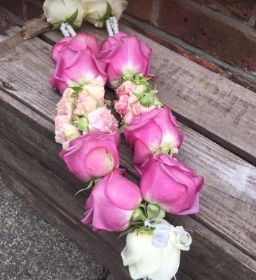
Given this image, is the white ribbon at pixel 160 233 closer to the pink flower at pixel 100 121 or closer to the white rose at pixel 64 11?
the pink flower at pixel 100 121

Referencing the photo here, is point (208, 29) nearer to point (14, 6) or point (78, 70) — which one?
point (78, 70)

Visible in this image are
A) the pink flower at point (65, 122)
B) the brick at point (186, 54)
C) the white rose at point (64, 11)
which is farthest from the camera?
the brick at point (186, 54)

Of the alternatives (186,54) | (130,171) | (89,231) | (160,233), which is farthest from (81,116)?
(186,54)

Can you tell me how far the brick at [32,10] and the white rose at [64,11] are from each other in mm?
435

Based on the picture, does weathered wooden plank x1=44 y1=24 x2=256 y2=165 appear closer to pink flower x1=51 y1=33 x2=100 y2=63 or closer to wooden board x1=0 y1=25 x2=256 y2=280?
wooden board x1=0 y1=25 x2=256 y2=280

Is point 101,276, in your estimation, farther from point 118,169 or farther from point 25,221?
point 118,169

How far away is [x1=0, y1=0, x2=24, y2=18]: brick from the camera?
4.78ft

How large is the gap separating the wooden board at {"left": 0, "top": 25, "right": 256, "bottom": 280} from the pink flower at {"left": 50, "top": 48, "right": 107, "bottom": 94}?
61 mm

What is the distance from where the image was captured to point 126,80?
82 centimetres

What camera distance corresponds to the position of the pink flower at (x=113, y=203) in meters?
0.65

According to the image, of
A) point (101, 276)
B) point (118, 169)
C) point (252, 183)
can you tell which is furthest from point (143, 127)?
point (101, 276)

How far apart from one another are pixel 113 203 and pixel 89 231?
0.40 metres

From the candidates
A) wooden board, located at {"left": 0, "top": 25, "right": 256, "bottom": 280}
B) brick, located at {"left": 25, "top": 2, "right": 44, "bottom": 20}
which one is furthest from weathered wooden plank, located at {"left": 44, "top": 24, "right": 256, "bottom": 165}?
brick, located at {"left": 25, "top": 2, "right": 44, "bottom": 20}

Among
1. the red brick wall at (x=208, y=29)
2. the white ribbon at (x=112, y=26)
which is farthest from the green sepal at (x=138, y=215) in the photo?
the red brick wall at (x=208, y=29)
